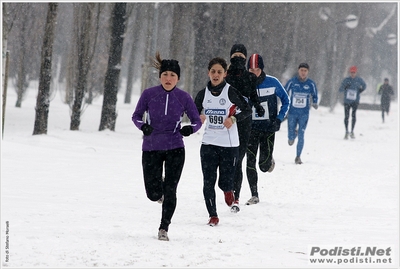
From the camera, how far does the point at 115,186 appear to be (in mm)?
10289

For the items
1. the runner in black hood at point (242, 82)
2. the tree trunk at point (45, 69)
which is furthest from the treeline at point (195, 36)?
the runner in black hood at point (242, 82)

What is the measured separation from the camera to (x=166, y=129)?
21.7 ft

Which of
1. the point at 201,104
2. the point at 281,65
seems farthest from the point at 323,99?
the point at 201,104

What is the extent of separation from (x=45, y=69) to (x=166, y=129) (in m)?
10.8

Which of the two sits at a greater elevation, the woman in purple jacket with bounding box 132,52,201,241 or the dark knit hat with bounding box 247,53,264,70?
the dark knit hat with bounding box 247,53,264,70

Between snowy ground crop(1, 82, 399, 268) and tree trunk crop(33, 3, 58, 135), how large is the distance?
1104 mm

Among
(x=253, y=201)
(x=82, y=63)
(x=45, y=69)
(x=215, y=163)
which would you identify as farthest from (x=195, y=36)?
(x=215, y=163)

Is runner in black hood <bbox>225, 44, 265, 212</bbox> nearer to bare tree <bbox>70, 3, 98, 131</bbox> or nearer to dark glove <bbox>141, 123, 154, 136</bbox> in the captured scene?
dark glove <bbox>141, 123, 154, 136</bbox>

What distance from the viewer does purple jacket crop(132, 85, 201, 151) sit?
660cm

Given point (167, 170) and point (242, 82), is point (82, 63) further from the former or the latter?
point (167, 170)

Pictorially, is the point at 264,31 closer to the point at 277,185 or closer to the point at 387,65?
the point at 277,185

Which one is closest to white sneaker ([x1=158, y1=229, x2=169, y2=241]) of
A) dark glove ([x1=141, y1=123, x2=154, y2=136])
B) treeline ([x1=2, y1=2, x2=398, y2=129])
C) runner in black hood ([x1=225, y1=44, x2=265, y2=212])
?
dark glove ([x1=141, y1=123, x2=154, y2=136])

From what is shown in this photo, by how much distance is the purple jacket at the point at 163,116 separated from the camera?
6.60 m

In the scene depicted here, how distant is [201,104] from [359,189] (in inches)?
175
